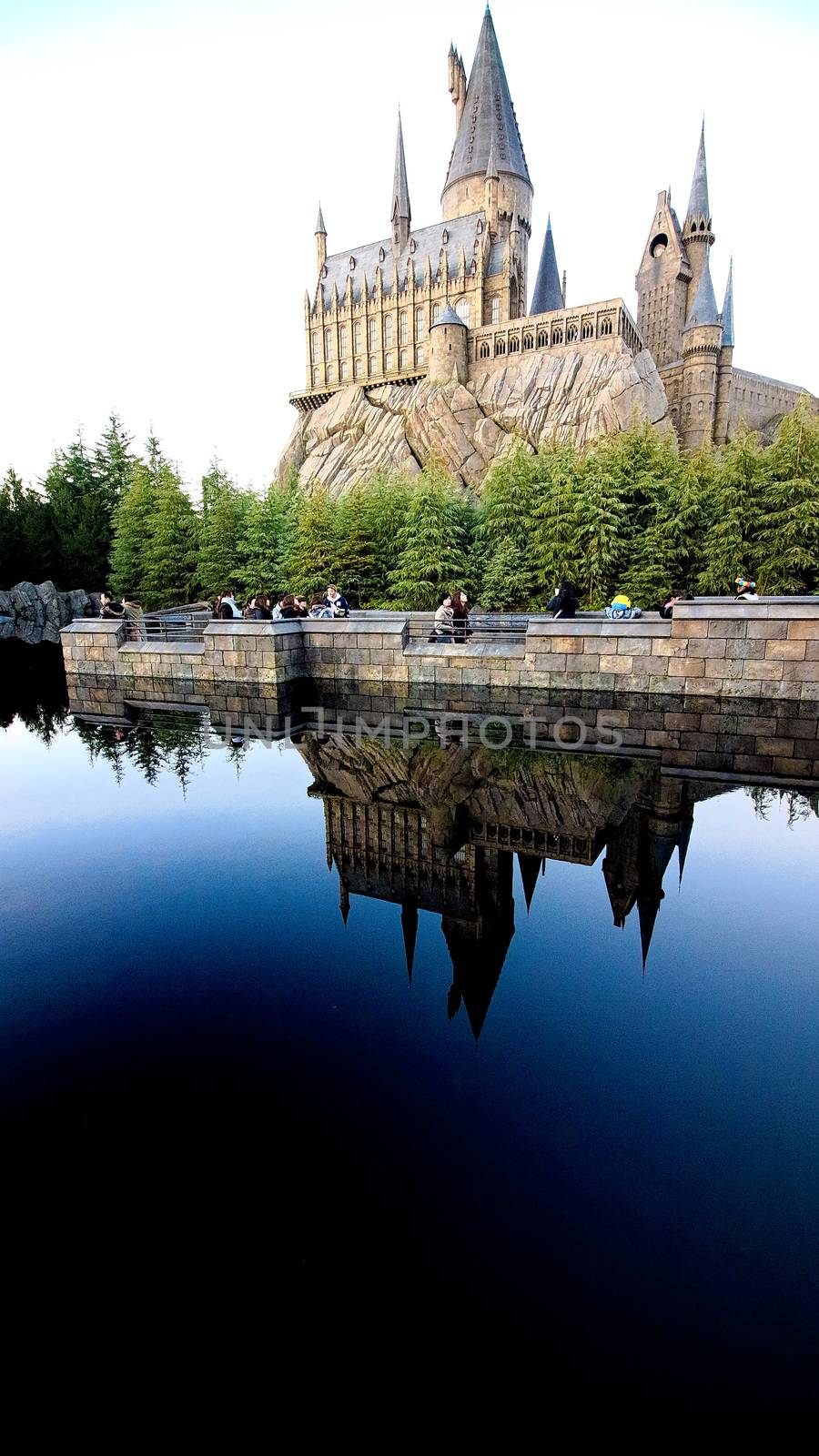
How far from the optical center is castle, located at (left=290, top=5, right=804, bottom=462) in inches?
2170

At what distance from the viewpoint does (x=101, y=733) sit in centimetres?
1173

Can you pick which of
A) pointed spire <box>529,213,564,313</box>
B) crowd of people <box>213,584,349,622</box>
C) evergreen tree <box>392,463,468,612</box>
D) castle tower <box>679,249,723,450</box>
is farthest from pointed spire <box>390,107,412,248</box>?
crowd of people <box>213,584,349,622</box>

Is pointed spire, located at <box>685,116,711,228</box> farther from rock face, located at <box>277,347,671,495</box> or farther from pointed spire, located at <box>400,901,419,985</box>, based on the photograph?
pointed spire, located at <box>400,901,419,985</box>

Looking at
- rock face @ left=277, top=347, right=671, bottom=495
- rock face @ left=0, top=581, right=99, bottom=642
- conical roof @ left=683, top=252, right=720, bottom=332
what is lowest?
rock face @ left=0, top=581, right=99, bottom=642

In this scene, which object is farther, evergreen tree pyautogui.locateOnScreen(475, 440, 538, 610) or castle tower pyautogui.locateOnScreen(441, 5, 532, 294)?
castle tower pyautogui.locateOnScreen(441, 5, 532, 294)

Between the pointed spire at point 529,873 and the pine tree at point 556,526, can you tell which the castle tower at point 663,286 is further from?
the pointed spire at point 529,873

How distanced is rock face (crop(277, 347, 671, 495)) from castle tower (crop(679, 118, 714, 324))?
1856cm

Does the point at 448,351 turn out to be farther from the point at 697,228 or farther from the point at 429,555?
the point at 429,555

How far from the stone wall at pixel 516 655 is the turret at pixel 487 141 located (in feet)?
221

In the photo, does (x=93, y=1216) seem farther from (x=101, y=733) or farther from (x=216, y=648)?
(x=216, y=648)

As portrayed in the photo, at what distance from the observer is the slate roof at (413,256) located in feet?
204

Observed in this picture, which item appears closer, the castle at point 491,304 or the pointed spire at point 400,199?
the castle at point 491,304

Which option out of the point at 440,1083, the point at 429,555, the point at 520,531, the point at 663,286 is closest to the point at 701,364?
the point at 663,286

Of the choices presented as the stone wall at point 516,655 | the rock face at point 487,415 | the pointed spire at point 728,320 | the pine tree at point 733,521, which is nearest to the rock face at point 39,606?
the rock face at point 487,415
